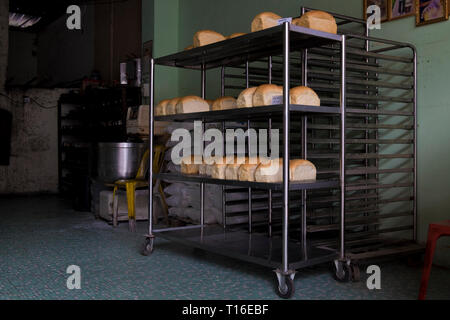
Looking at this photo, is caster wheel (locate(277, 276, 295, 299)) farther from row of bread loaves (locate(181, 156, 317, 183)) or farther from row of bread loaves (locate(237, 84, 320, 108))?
row of bread loaves (locate(237, 84, 320, 108))

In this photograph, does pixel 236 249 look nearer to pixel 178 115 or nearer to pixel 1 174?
pixel 178 115

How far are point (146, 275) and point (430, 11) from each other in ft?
8.85

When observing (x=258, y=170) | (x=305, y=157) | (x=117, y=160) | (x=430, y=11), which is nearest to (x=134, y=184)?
(x=117, y=160)

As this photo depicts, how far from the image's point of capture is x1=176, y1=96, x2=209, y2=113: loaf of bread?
3.51 m

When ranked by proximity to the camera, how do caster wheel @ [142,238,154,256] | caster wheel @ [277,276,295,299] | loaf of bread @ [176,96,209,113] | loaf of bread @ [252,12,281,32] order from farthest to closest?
caster wheel @ [142,238,154,256], loaf of bread @ [176,96,209,113], loaf of bread @ [252,12,281,32], caster wheel @ [277,276,295,299]

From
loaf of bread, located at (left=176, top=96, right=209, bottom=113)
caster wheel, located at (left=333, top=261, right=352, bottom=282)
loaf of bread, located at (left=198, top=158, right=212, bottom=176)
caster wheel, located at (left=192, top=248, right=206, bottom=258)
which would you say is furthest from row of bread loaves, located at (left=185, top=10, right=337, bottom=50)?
caster wheel, located at (left=192, top=248, right=206, bottom=258)

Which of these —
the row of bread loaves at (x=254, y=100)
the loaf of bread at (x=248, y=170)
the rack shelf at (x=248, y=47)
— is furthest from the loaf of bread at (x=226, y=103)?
the loaf of bread at (x=248, y=170)

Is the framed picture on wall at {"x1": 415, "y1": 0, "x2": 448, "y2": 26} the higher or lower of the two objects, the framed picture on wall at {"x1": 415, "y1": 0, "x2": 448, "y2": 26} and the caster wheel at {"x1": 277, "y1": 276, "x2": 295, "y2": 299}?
the higher

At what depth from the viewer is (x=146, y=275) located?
303 cm

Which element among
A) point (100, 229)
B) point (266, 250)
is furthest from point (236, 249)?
point (100, 229)

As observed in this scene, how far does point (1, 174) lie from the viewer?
317 inches

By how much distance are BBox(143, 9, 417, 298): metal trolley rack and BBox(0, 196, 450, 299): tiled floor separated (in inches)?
6.7

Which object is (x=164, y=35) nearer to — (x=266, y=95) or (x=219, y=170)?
(x=219, y=170)

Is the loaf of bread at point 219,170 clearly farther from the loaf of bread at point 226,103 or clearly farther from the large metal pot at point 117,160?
the large metal pot at point 117,160
